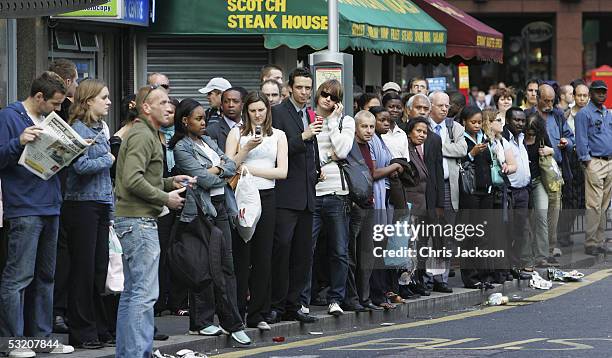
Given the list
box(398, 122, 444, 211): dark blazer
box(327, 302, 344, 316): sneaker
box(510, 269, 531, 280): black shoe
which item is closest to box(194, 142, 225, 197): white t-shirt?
box(327, 302, 344, 316): sneaker

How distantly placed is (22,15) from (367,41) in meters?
9.88

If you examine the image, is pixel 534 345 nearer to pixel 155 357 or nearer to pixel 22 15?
pixel 155 357

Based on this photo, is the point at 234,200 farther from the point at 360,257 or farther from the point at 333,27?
the point at 333,27

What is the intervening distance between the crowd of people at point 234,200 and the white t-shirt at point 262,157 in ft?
0.04

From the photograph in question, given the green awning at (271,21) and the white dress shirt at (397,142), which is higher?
the green awning at (271,21)

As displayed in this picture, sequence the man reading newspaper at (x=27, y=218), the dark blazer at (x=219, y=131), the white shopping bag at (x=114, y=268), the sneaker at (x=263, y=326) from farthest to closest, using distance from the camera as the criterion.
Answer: the dark blazer at (x=219, y=131)
the sneaker at (x=263, y=326)
the white shopping bag at (x=114, y=268)
the man reading newspaper at (x=27, y=218)

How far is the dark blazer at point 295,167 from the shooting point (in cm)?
1192

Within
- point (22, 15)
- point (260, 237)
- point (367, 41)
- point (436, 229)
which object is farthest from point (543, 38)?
point (22, 15)

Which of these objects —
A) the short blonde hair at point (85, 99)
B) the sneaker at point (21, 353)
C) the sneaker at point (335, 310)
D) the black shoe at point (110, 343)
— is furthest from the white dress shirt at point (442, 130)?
the sneaker at point (21, 353)

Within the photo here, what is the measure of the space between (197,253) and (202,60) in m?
8.15

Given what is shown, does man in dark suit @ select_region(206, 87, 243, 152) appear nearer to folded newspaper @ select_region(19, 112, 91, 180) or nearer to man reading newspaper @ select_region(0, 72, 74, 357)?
man reading newspaper @ select_region(0, 72, 74, 357)

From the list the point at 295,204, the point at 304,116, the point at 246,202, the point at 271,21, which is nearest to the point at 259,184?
the point at 246,202

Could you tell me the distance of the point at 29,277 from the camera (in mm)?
10016

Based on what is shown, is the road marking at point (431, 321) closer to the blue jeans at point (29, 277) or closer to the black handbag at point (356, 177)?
the black handbag at point (356, 177)
